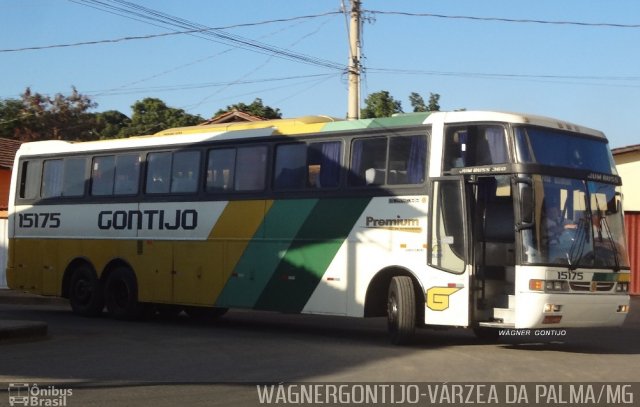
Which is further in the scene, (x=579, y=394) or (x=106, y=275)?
(x=106, y=275)

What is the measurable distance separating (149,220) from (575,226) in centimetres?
850

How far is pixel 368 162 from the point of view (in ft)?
51.5

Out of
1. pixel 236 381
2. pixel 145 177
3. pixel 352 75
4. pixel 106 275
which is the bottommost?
pixel 236 381

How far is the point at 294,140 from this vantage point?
16875 mm

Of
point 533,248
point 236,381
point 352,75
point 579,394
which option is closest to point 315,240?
point 533,248

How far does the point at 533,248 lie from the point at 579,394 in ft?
11.6

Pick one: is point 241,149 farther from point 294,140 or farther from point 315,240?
point 315,240

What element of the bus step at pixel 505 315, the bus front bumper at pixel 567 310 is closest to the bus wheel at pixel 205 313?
the bus step at pixel 505 315

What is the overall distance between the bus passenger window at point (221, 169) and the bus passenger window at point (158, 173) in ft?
3.79

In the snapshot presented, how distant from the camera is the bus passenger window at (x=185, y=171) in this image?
18.4 metres

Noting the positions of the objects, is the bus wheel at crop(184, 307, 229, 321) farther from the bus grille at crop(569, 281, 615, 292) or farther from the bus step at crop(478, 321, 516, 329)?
the bus grille at crop(569, 281, 615, 292)

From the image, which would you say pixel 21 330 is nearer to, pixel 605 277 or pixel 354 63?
pixel 605 277

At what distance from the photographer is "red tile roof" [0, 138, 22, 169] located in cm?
4094

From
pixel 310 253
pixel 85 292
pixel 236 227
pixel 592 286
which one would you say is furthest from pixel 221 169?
pixel 592 286
